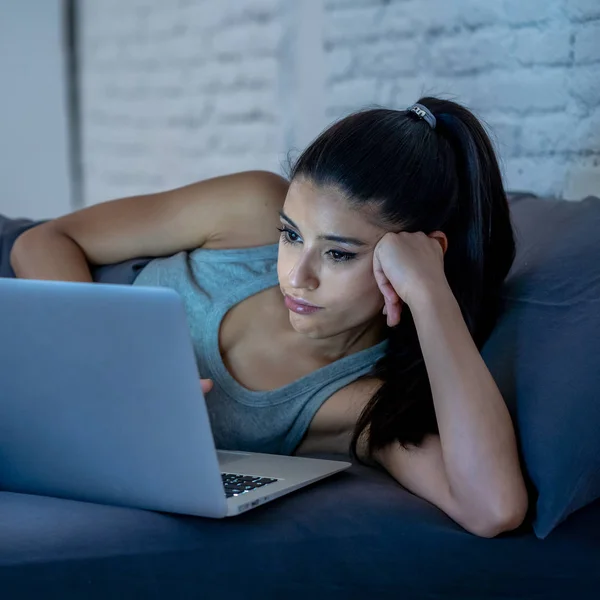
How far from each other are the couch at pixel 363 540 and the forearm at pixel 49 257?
0.51 metres

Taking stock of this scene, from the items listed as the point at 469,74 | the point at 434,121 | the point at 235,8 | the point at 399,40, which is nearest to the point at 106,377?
the point at 434,121

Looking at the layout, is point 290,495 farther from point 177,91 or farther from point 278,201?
point 177,91

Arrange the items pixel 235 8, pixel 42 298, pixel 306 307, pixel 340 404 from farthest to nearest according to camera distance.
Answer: pixel 235 8
pixel 340 404
pixel 306 307
pixel 42 298

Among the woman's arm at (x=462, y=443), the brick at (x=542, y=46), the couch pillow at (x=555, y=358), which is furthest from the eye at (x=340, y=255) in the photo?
the brick at (x=542, y=46)

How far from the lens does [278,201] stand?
1599 millimetres

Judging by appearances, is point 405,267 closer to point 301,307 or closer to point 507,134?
point 301,307

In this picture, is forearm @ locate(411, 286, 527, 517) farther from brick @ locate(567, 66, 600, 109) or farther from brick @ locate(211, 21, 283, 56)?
brick @ locate(211, 21, 283, 56)

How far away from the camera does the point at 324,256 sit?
1340 millimetres

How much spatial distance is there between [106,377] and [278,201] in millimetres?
666

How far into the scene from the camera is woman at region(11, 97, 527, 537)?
1.24 metres

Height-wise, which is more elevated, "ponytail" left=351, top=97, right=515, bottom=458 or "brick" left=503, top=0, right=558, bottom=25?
"brick" left=503, top=0, right=558, bottom=25

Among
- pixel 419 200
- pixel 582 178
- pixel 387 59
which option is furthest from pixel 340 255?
pixel 387 59

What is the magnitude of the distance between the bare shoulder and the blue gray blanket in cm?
16

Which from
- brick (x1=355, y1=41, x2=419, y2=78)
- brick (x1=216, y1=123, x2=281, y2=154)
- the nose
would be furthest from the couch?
brick (x1=216, y1=123, x2=281, y2=154)
